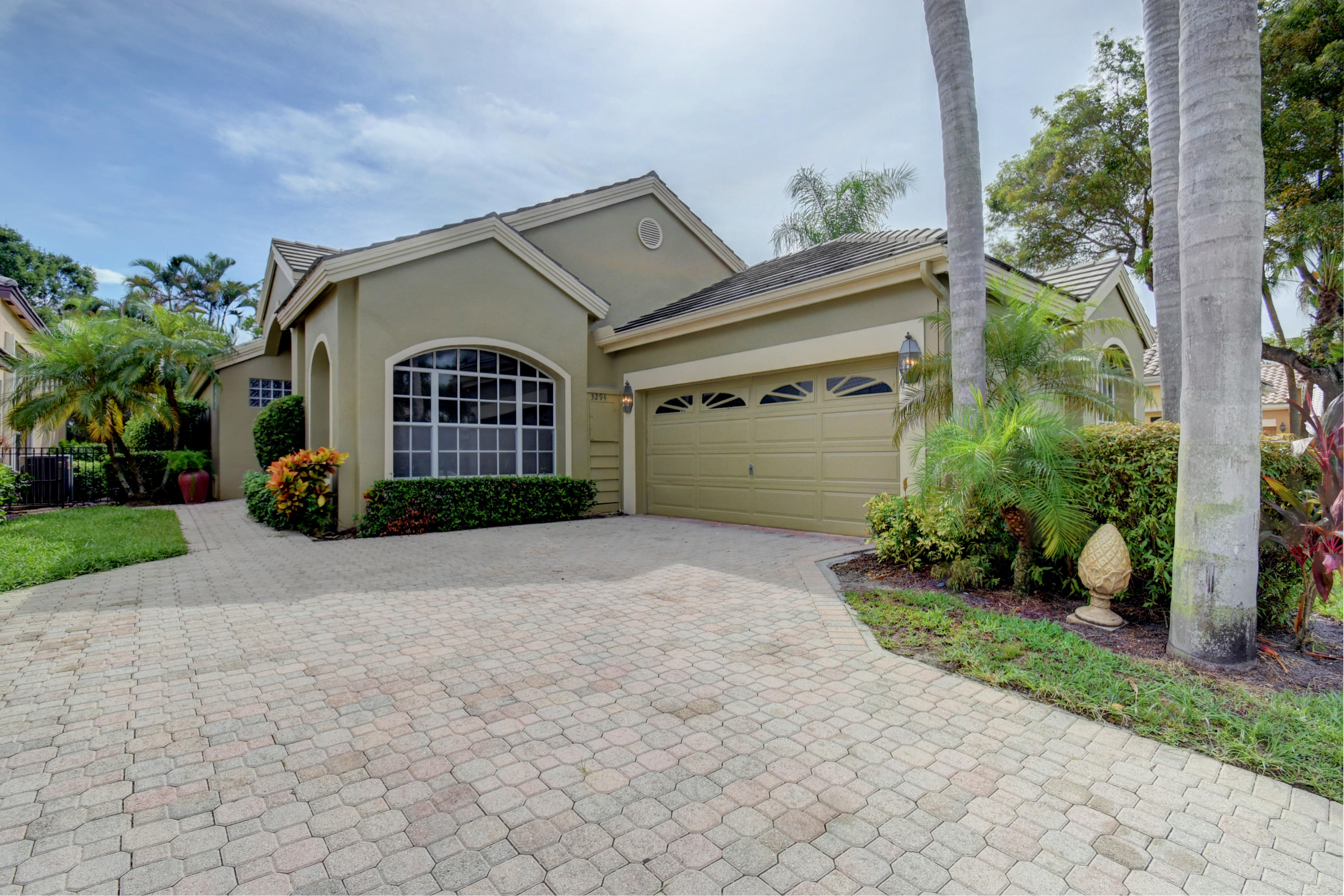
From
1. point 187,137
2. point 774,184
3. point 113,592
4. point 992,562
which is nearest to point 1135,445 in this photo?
point 992,562

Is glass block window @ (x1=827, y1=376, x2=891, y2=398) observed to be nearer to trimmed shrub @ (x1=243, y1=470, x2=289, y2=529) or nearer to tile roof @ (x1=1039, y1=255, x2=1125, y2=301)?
tile roof @ (x1=1039, y1=255, x2=1125, y2=301)

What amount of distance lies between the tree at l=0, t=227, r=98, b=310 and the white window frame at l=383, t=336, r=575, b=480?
3351cm

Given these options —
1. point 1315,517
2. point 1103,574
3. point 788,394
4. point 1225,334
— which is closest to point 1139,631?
point 1103,574

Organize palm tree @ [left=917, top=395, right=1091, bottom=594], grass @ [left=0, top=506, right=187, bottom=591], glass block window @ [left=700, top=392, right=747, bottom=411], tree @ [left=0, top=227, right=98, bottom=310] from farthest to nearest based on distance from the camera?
tree @ [left=0, top=227, right=98, bottom=310]
glass block window @ [left=700, top=392, right=747, bottom=411]
grass @ [left=0, top=506, right=187, bottom=591]
palm tree @ [left=917, top=395, right=1091, bottom=594]

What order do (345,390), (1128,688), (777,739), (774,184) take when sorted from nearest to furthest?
1. (777,739)
2. (1128,688)
3. (345,390)
4. (774,184)

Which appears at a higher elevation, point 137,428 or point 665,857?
point 137,428

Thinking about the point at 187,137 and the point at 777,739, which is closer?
the point at 777,739

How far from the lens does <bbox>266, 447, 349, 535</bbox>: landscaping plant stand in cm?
920

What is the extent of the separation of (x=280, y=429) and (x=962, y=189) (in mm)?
11614

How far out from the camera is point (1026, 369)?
22.5 ft

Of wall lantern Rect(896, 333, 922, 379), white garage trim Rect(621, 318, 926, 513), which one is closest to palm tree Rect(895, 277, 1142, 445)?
→ wall lantern Rect(896, 333, 922, 379)

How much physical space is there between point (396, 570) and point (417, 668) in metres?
3.23

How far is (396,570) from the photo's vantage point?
265 inches

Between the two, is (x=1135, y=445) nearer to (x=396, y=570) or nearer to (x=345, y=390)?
(x=396, y=570)
